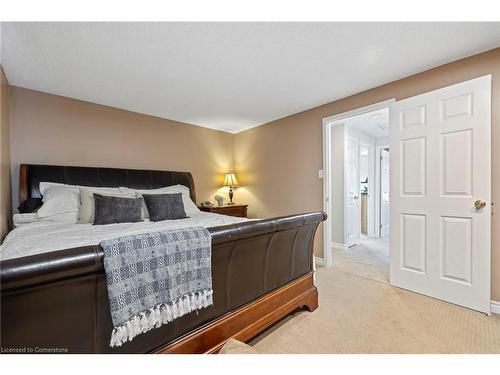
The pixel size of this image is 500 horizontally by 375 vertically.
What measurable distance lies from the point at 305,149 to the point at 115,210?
2.62 m

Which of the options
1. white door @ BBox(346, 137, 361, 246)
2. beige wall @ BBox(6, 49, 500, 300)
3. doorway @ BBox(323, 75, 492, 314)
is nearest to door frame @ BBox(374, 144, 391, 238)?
white door @ BBox(346, 137, 361, 246)

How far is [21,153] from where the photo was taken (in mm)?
2537

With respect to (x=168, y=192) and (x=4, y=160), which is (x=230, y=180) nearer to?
(x=168, y=192)

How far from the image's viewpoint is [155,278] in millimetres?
1028

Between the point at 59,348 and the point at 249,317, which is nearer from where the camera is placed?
the point at 59,348

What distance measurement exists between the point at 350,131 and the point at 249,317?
13.2 ft

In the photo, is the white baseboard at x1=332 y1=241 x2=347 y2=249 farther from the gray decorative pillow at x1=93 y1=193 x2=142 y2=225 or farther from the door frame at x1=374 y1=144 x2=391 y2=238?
the gray decorative pillow at x1=93 y1=193 x2=142 y2=225

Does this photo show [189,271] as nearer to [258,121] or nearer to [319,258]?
[319,258]

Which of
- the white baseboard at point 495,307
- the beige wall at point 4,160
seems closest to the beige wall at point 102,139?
the beige wall at point 4,160

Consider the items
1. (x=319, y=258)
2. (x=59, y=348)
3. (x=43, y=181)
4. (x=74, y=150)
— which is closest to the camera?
(x=59, y=348)

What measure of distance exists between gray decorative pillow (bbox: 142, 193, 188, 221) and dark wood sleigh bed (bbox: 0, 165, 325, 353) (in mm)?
1070

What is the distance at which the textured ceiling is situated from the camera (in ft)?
5.40

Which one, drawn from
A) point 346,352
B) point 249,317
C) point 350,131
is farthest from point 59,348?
point 350,131

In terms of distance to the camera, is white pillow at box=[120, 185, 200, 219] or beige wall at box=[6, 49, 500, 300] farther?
white pillow at box=[120, 185, 200, 219]
